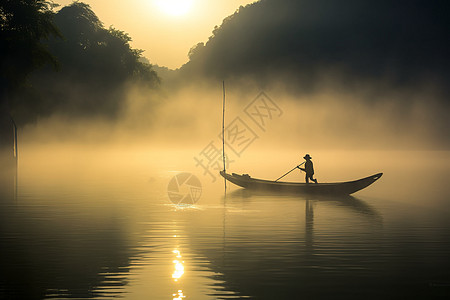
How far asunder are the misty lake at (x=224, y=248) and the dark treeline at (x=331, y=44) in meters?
116

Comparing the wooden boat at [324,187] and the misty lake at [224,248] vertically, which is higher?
the wooden boat at [324,187]

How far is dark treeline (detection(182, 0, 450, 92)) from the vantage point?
142250 mm

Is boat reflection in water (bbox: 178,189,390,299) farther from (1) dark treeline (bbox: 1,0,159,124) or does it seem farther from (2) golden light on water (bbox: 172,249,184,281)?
(1) dark treeline (bbox: 1,0,159,124)

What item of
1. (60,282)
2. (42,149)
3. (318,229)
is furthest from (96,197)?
(42,149)

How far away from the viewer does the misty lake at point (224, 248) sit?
39.6ft

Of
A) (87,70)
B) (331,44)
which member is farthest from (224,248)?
(331,44)

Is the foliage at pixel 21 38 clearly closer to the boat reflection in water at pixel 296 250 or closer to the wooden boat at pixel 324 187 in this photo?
the wooden boat at pixel 324 187

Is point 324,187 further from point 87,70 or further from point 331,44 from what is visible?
point 331,44

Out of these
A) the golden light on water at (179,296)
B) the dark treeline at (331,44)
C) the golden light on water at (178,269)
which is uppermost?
the dark treeline at (331,44)

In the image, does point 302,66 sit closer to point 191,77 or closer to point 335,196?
point 191,77

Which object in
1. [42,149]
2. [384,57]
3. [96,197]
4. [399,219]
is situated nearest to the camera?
[399,219]

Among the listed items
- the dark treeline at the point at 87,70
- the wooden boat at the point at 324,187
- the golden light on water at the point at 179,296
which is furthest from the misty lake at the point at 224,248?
the dark treeline at the point at 87,70

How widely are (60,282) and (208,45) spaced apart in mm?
139035

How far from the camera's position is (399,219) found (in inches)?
901
